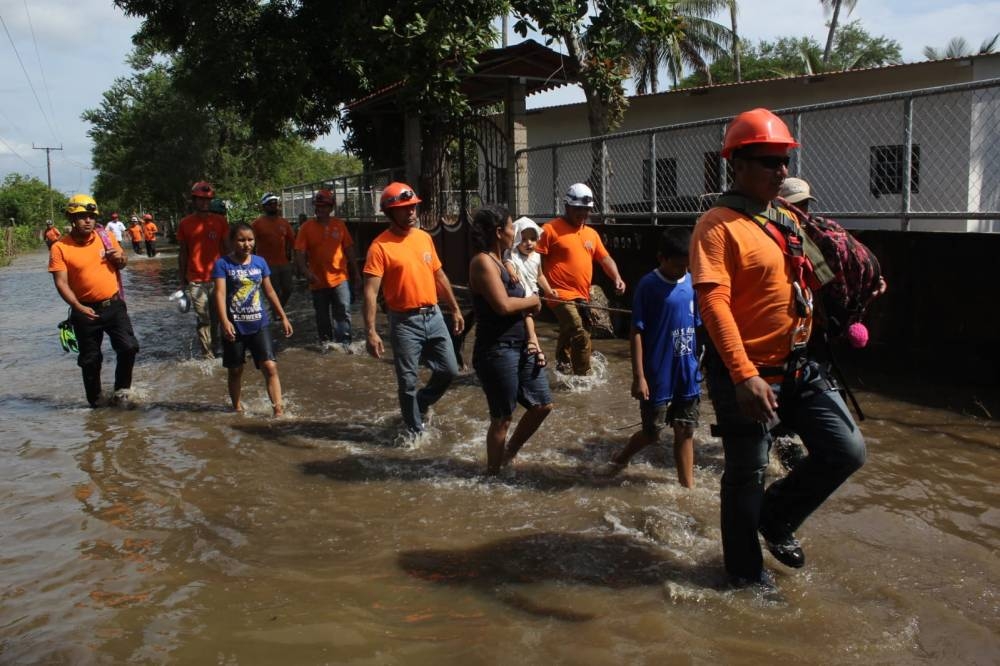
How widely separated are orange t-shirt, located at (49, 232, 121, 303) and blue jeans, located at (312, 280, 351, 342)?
288 centimetres

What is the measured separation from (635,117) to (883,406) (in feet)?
54.5

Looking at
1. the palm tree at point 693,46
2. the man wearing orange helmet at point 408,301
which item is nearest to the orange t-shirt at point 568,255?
the man wearing orange helmet at point 408,301

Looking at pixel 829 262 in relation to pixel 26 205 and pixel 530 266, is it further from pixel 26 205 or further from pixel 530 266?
pixel 26 205

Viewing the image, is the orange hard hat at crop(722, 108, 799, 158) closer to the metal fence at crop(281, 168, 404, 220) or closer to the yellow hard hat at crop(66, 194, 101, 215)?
the yellow hard hat at crop(66, 194, 101, 215)

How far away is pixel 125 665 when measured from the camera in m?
3.26

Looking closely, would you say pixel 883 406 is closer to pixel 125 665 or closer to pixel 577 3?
pixel 125 665

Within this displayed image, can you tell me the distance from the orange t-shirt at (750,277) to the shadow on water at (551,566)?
3.75ft

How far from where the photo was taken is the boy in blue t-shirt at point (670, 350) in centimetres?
491

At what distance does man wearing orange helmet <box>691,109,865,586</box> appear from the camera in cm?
322

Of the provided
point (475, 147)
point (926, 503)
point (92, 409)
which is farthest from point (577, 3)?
point (926, 503)

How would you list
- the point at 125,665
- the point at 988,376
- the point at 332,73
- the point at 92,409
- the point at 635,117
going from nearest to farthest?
1. the point at 125,665
2. the point at 988,376
3. the point at 92,409
4. the point at 332,73
5. the point at 635,117

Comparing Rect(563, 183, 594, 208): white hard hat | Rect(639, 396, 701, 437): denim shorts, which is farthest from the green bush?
Rect(639, 396, 701, 437): denim shorts

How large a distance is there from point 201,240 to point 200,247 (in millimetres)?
81

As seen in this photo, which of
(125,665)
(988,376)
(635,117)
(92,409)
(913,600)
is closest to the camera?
(125,665)
